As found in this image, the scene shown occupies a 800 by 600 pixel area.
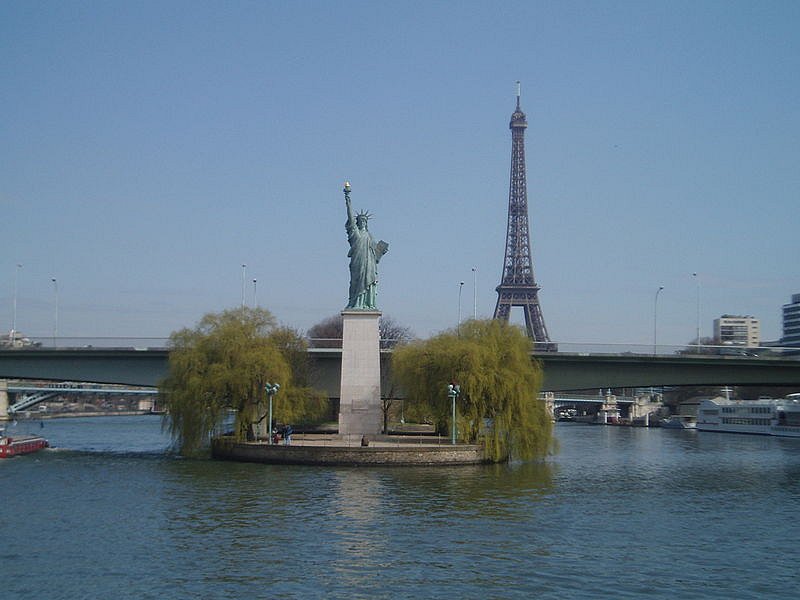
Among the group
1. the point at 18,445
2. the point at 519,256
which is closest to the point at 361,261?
the point at 18,445

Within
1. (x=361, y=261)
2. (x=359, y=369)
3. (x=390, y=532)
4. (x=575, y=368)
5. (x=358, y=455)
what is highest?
(x=361, y=261)

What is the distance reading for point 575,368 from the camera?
202ft

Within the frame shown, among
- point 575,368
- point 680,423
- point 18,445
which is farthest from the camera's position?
point 680,423

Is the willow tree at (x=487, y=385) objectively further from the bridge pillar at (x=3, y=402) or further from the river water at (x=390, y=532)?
the bridge pillar at (x=3, y=402)

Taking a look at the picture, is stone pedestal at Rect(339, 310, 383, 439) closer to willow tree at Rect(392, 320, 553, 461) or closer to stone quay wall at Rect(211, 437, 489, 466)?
willow tree at Rect(392, 320, 553, 461)

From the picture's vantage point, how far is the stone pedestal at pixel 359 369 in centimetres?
5362

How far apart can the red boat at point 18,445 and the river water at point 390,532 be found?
22.9 ft

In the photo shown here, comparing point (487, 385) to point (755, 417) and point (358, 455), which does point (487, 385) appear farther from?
point (755, 417)

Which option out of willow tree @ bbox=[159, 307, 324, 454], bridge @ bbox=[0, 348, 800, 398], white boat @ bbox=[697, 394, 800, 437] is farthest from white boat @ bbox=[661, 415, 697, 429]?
willow tree @ bbox=[159, 307, 324, 454]

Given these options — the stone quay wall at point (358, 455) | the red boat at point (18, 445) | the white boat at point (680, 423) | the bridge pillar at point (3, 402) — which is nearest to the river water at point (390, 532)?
the stone quay wall at point (358, 455)

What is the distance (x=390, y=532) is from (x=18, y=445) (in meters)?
35.0

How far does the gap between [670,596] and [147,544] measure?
553 inches

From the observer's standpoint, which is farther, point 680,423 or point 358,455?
point 680,423

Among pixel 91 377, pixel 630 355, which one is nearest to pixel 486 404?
pixel 630 355
